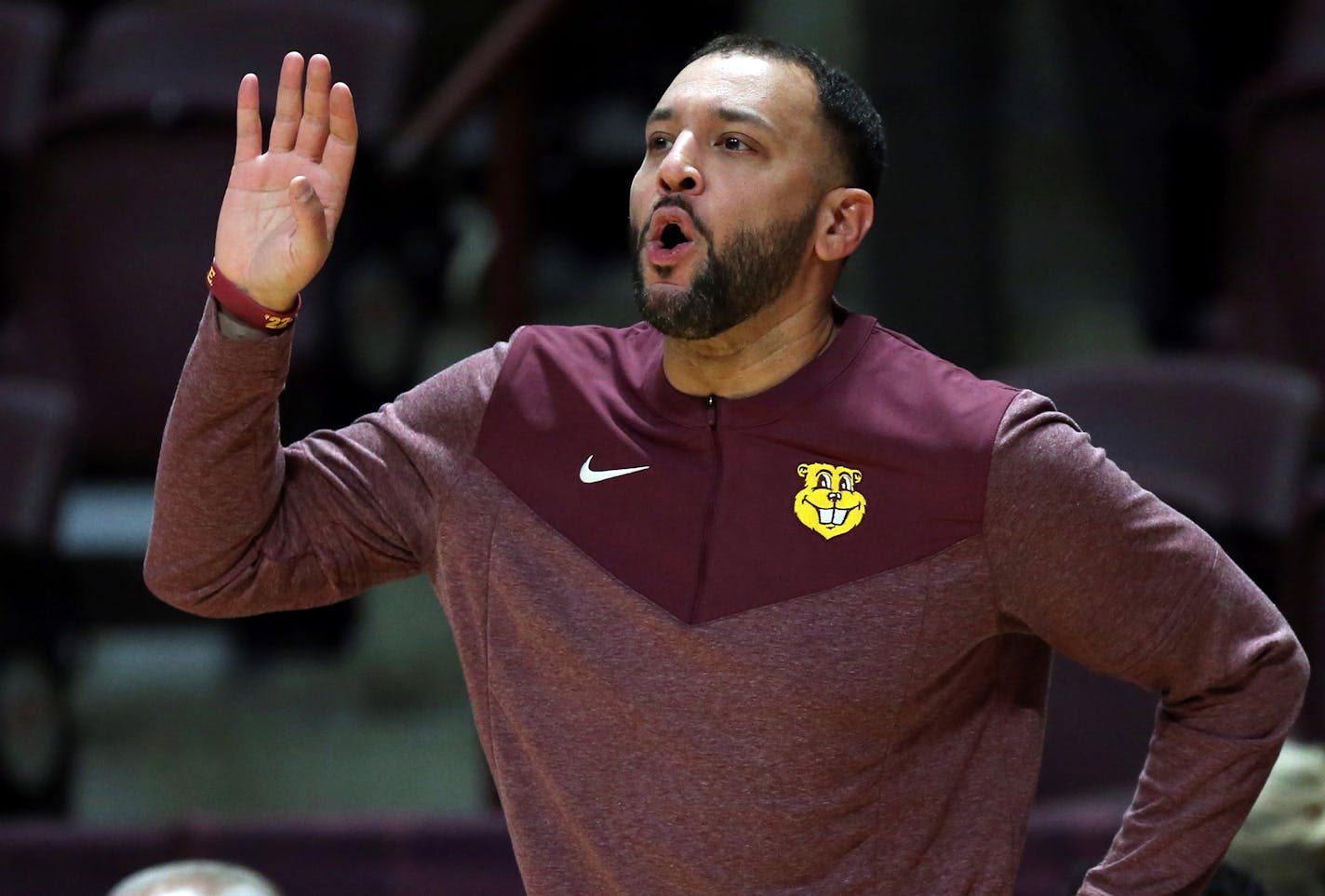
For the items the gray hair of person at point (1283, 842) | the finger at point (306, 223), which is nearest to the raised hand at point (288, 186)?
the finger at point (306, 223)

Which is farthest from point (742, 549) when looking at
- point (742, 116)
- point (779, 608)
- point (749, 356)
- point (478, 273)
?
point (478, 273)

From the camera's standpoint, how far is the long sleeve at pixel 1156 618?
69.7 inches

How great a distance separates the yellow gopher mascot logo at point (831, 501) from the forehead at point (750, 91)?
33 cm

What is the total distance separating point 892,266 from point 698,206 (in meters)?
2.66

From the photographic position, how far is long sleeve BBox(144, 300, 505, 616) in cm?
177

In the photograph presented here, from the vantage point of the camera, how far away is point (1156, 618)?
178 cm

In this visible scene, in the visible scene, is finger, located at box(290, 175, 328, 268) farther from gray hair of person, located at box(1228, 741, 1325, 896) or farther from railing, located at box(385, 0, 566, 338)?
railing, located at box(385, 0, 566, 338)

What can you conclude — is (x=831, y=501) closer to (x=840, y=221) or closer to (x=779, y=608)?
(x=779, y=608)

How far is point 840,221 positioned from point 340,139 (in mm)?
491

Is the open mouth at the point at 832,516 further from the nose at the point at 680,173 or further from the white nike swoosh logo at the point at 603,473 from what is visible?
the nose at the point at 680,173

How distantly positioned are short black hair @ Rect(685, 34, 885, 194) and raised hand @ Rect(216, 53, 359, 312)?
1.24ft

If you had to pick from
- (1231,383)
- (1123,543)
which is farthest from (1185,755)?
(1231,383)

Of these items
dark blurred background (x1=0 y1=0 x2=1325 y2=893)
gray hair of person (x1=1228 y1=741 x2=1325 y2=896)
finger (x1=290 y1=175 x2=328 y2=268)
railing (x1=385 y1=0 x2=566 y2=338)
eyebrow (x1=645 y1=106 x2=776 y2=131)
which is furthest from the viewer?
railing (x1=385 y1=0 x2=566 y2=338)

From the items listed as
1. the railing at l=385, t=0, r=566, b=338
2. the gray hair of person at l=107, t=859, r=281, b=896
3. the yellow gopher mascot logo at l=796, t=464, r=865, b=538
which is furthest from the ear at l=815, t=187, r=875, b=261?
the railing at l=385, t=0, r=566, b=338
